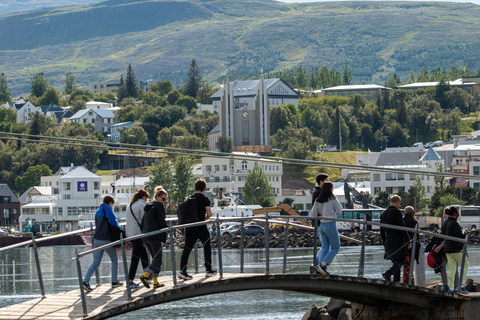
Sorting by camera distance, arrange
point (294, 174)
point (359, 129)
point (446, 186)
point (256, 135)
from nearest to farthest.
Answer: point (446, 186) → point (294, 174) → point (256, 135) → point (359, 129)

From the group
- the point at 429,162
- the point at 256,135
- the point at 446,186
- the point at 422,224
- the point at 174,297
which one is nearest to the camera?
the point at 174,297

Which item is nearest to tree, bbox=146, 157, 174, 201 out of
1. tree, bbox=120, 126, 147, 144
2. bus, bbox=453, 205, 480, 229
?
bus, bbox=453, 205, 480, 229

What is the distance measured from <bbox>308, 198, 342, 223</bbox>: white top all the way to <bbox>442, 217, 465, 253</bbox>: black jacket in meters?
2.24

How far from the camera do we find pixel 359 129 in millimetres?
174500

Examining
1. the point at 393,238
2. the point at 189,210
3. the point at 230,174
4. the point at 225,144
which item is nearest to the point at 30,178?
the point at 225,144

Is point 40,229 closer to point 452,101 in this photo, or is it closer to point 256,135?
point 256,135

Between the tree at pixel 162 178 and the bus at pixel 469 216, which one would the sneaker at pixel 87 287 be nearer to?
the bus at pixel 469 216

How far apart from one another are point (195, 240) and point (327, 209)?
88.1 inches

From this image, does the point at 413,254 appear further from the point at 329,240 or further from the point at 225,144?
the point at 225,144

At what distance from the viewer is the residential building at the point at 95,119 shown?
193m

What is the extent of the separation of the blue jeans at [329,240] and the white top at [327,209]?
116 mm

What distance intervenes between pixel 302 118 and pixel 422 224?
107 metres

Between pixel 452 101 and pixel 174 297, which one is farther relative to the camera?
pixel 452 101

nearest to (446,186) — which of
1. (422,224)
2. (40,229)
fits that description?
(422,224)
